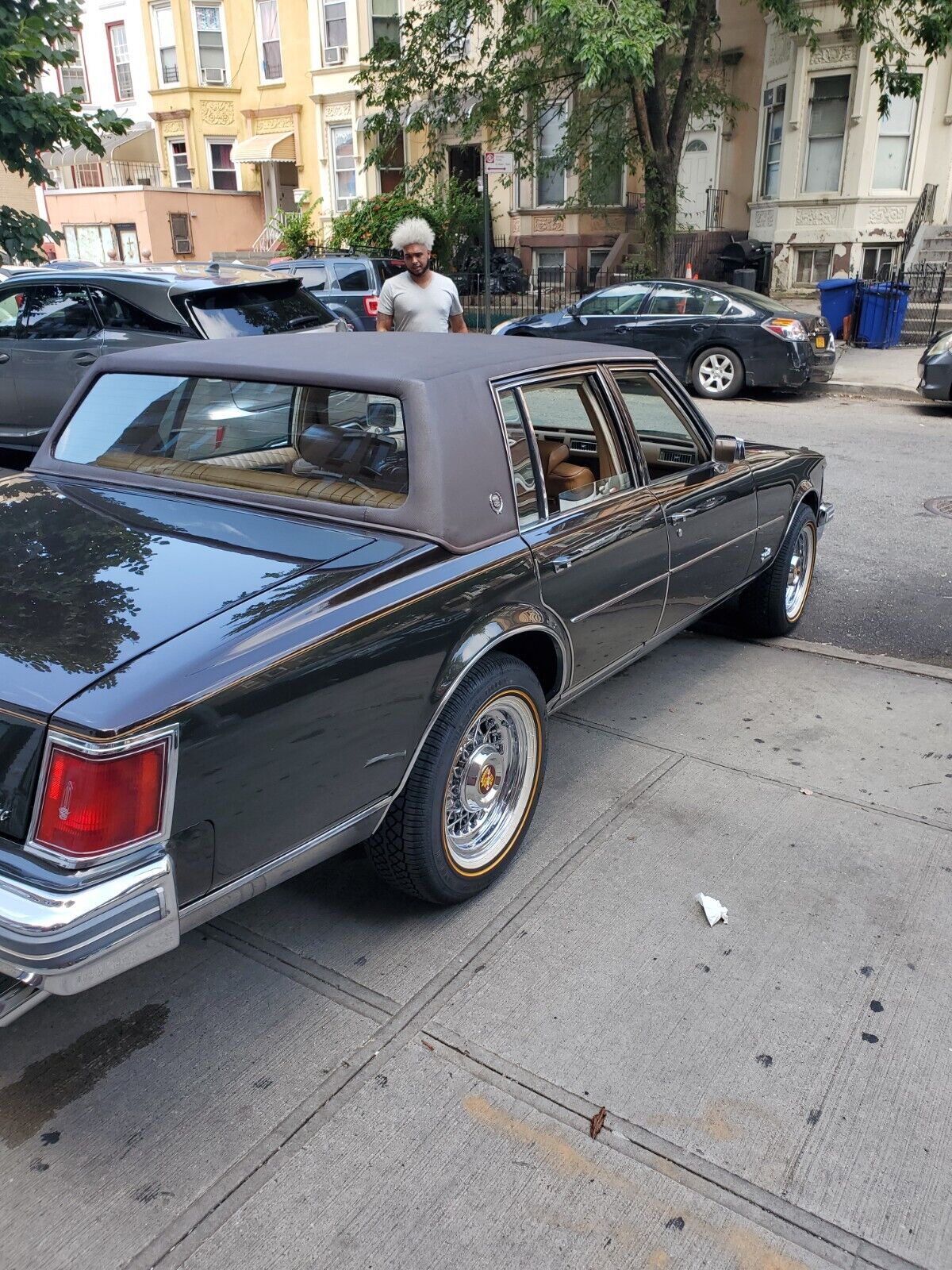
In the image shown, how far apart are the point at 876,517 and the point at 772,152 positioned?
1637cm

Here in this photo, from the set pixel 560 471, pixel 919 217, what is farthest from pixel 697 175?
pixel 560 471

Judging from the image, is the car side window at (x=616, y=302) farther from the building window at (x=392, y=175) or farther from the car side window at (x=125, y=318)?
the building window at (x=392, y=175)

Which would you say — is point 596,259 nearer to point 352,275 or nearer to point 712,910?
point 352,275

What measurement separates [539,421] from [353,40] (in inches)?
1038

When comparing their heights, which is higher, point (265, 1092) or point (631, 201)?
point (631, 201)

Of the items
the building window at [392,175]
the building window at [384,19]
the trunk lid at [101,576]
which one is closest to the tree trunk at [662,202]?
the building window at [392,175]

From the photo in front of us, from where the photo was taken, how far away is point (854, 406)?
12.5 meters

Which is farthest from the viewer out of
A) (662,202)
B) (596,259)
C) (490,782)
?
(596,259)

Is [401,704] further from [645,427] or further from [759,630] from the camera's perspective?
[759,630]

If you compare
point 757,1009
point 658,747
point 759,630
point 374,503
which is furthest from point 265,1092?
point 759,630

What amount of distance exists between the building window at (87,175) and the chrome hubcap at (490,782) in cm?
3439

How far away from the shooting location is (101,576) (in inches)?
103

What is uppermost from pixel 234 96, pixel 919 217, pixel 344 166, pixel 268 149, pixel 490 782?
pixel 234 96

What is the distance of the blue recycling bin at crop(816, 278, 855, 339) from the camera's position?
1611 cm
